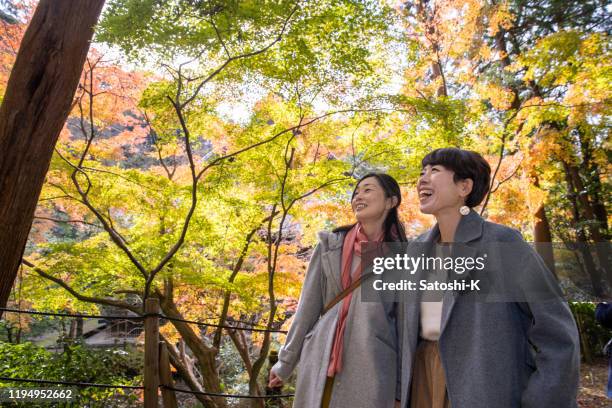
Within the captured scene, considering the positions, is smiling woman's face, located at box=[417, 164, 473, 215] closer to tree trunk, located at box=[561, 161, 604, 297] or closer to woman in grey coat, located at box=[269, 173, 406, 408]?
woman in grey coat, located at box=[269, 173, 406, 408]

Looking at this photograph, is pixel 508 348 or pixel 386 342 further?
pixel 386 342

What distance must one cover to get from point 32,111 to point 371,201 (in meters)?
2.86

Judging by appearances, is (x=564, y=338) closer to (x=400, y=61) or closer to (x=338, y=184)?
(x=338, y=184)

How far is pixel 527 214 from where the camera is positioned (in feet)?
28.3

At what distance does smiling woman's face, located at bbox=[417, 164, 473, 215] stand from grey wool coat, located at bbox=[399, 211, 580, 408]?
0.60 feet

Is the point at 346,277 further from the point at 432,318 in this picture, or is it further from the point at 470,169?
the point at 470,169

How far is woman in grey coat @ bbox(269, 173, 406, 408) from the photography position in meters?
1.83

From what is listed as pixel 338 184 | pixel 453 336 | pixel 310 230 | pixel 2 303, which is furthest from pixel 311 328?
pixel 310 230

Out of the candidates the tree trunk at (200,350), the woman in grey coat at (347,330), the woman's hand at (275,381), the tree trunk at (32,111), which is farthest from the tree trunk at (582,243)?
the tree trunk at (32,111)

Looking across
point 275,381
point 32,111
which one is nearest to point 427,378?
point 275,381

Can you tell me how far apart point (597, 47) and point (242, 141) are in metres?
5.70

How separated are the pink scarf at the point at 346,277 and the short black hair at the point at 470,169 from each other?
20.5 inches

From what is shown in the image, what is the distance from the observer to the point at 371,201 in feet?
6.98

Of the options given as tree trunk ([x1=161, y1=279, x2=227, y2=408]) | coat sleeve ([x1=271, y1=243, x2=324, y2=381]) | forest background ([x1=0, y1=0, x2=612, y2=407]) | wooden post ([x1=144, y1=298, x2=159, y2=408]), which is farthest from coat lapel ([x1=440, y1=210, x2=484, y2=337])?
tree trunk ([x1=161, y1=279, x2=227, y2=408])
